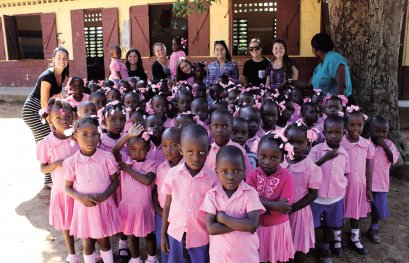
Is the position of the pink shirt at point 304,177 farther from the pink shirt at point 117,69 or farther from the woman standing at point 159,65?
the pink shirt at point 117,69

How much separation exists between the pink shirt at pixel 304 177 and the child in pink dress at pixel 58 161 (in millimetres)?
1618

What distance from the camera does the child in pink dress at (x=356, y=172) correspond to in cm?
298

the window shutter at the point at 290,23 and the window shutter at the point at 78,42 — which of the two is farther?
the window shutter at the point at 78,42

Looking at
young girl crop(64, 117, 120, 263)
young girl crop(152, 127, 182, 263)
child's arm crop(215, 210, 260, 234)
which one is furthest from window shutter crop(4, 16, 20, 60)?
child's arm crop(215, 210, 260, 234)

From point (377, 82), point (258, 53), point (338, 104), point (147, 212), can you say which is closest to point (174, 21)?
point (258, 53)

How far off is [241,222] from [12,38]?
12.3m

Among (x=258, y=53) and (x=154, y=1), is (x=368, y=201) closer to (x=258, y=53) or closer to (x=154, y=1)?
(x=258, y=53)

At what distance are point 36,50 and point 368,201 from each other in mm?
15323

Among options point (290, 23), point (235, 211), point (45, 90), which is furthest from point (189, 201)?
point (290, 23)

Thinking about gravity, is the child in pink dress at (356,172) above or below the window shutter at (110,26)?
below

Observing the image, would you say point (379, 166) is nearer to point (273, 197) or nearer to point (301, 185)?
point (301, 185)

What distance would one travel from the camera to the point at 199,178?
2.19 m

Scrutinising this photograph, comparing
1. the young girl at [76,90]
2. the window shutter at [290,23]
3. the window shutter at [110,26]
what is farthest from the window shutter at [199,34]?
the young girl at [76,90]

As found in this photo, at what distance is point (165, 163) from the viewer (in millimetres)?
2604
